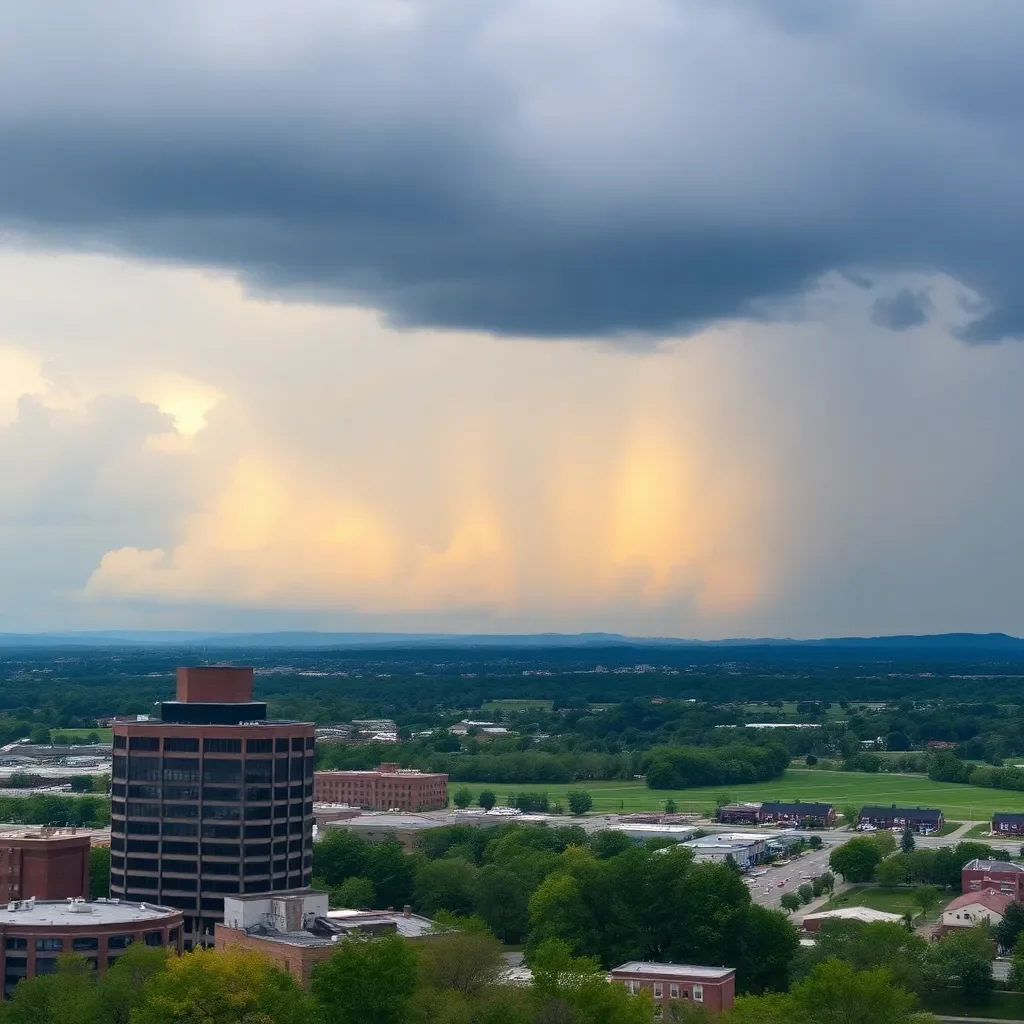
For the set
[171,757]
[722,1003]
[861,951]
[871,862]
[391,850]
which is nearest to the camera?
[722,1003]

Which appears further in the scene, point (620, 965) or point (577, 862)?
point (577, 862)

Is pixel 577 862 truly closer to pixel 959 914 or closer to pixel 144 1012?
pixel 959 914

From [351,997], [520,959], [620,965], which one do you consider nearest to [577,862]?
[520,959]

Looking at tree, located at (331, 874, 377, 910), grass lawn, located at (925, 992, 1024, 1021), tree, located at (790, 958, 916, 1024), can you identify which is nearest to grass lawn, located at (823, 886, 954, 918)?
grass lawn, located at (925, 992, 1024, 1021)

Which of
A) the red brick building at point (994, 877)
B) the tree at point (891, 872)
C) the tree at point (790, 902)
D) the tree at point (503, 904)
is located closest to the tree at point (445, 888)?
the tree at point (503, 904)

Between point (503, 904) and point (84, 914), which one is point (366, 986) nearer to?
point (84, 914)

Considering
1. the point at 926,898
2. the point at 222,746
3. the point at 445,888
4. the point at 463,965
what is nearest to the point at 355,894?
the point at 445,888

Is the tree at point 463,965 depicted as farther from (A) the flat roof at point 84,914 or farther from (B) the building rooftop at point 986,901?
(B) the building rooftop at point 986,901
